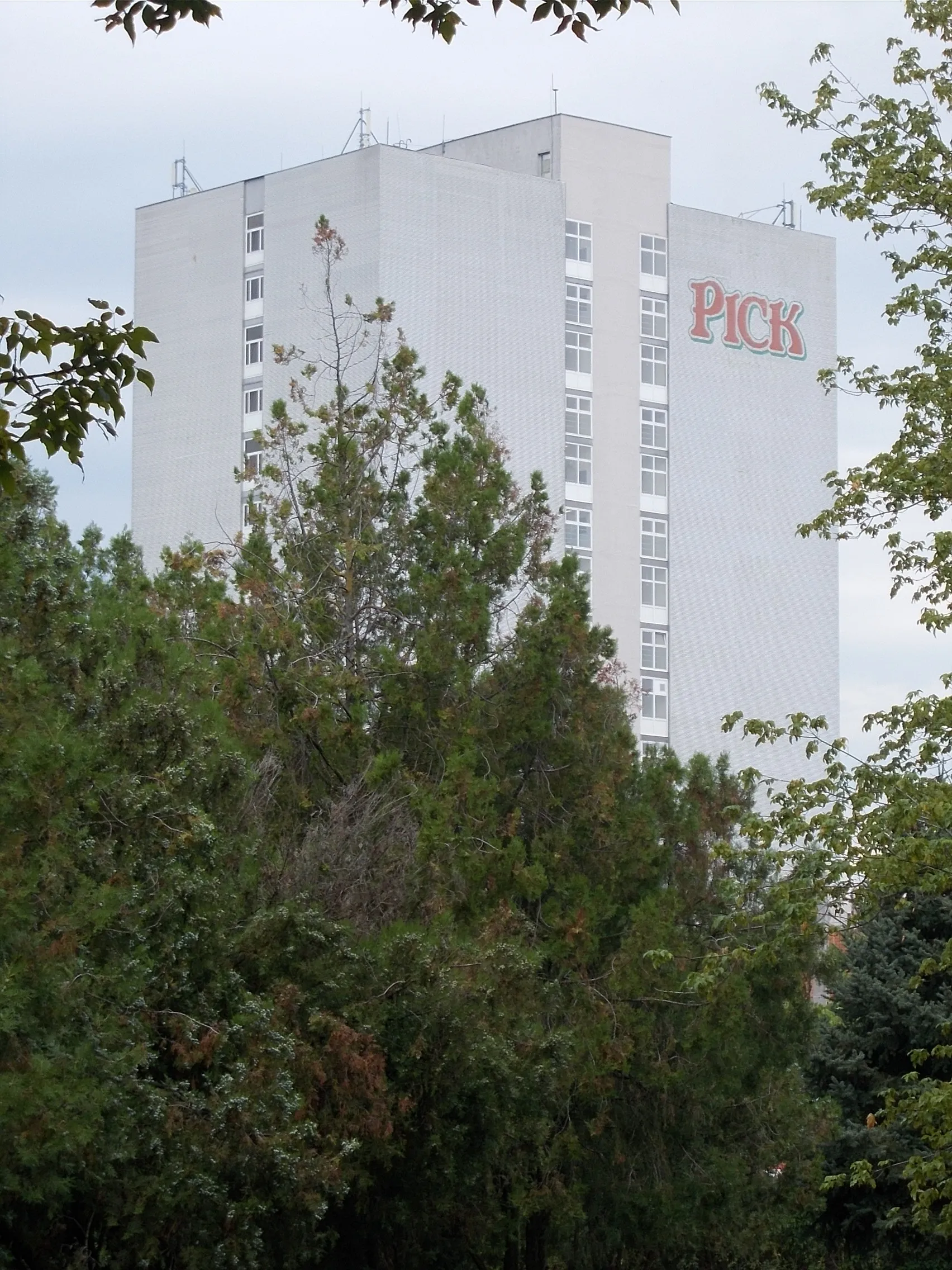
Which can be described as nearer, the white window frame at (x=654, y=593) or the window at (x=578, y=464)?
the window at (x=578, y=464)

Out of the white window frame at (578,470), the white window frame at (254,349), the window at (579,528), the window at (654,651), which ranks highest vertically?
the white window frame at (254,349)

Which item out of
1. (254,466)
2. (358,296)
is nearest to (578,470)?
(358,296)

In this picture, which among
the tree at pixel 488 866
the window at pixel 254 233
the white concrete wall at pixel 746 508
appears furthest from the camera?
the white concrete wall at pixel 746 508

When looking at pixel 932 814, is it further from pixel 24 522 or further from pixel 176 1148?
pixel 24 522

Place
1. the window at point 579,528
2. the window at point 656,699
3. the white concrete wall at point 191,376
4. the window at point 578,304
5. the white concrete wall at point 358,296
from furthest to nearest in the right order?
the window at point 578,304, the window at point 656,699, the window at point 579,528, the white concrete wall at point 191,376, the white concrete wall at point 358,296

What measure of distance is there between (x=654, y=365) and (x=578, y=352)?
3567 mm

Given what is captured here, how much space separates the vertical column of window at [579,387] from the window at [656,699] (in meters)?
4.50

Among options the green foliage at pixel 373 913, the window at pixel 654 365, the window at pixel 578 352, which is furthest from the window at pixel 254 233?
the green foliage at pixel 373 913

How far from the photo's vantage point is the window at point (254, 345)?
68.2m

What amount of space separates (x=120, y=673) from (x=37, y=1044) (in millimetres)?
3498

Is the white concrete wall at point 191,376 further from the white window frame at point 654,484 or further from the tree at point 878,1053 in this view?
the tree at point 878,1053

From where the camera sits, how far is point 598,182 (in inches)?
2810

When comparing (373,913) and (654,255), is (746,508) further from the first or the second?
(373,913)

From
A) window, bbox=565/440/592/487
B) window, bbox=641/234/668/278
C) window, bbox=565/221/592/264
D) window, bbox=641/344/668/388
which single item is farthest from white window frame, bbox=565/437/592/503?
window, bbox=641/234/668/278
